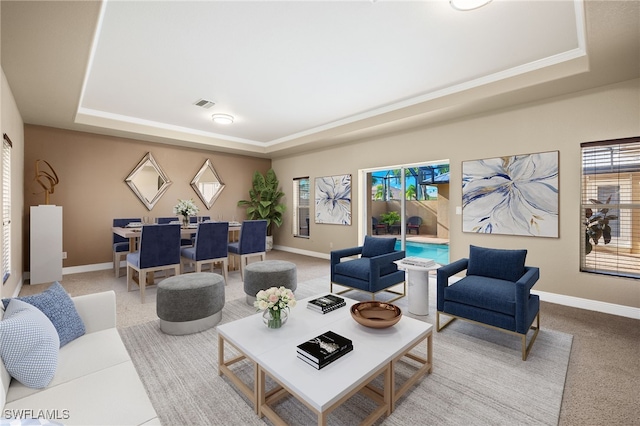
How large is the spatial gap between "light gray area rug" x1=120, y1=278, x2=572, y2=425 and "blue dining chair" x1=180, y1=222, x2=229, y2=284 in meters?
1.51

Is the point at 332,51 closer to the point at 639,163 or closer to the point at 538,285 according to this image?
the point at 639,163

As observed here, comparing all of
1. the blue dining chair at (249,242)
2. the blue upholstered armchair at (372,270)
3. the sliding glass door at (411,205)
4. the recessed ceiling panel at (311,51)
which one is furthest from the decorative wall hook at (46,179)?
the sliding glass door at (411,205)

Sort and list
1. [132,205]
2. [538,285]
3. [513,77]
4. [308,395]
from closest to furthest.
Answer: [308,395] < [513,77] < [538,285] < [132,205]

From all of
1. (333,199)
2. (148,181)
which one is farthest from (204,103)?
(333,199)

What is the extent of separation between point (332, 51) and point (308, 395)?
3.03 meters

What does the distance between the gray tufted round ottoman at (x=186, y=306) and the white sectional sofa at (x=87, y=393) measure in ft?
3.12

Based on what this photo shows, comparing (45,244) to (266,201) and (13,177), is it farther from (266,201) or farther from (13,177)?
(266,201)

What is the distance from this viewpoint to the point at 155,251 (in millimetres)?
3746

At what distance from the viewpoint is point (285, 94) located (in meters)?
4.17

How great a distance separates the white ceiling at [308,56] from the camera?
233 centimetres

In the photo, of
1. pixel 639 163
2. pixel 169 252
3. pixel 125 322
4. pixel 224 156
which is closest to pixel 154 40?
pixel 169 252

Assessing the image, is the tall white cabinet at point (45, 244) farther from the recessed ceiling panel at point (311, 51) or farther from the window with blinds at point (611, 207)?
the window with blinds at point (611, 207)

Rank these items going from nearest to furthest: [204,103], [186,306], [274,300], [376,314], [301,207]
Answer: [274,300], [376,314], [186,306], [204,103], [301,207]

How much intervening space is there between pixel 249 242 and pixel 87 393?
347 cm
